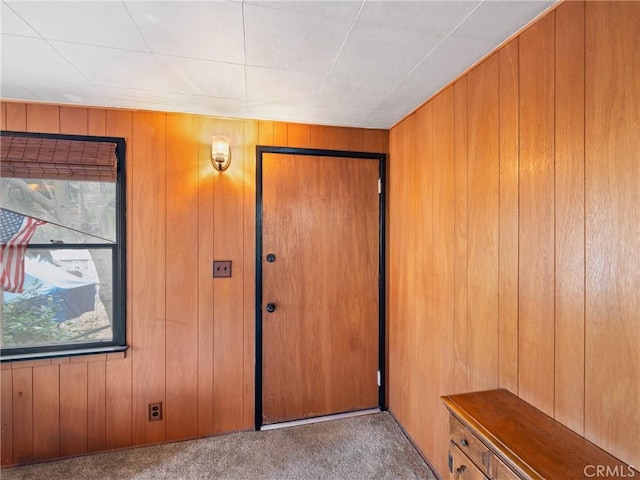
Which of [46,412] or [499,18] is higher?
[499,18]

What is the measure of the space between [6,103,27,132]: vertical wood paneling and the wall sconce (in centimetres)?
120

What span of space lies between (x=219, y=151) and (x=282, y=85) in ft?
2.26

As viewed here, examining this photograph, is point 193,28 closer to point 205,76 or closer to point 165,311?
point 205,76

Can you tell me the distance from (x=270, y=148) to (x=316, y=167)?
1.30 ft

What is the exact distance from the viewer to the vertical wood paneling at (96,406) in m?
2.04

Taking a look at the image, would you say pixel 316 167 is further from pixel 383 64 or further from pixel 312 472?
pixel 312 472

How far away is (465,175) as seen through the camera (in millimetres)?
1635

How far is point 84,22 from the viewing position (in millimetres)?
1250

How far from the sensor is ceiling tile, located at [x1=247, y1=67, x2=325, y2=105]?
164cm

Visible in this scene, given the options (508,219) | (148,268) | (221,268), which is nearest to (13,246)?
(148,268)

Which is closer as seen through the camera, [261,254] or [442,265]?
[442,265]

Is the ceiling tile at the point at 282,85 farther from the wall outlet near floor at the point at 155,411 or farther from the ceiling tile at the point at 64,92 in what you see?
the wall outlet near floor at the point at 155,411

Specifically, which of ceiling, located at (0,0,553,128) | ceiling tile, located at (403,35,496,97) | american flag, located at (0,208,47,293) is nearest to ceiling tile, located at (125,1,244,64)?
ceiling, located at (0,0,553,128)

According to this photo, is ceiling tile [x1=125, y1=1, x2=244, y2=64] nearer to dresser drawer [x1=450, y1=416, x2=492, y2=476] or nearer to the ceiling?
the ceiling
